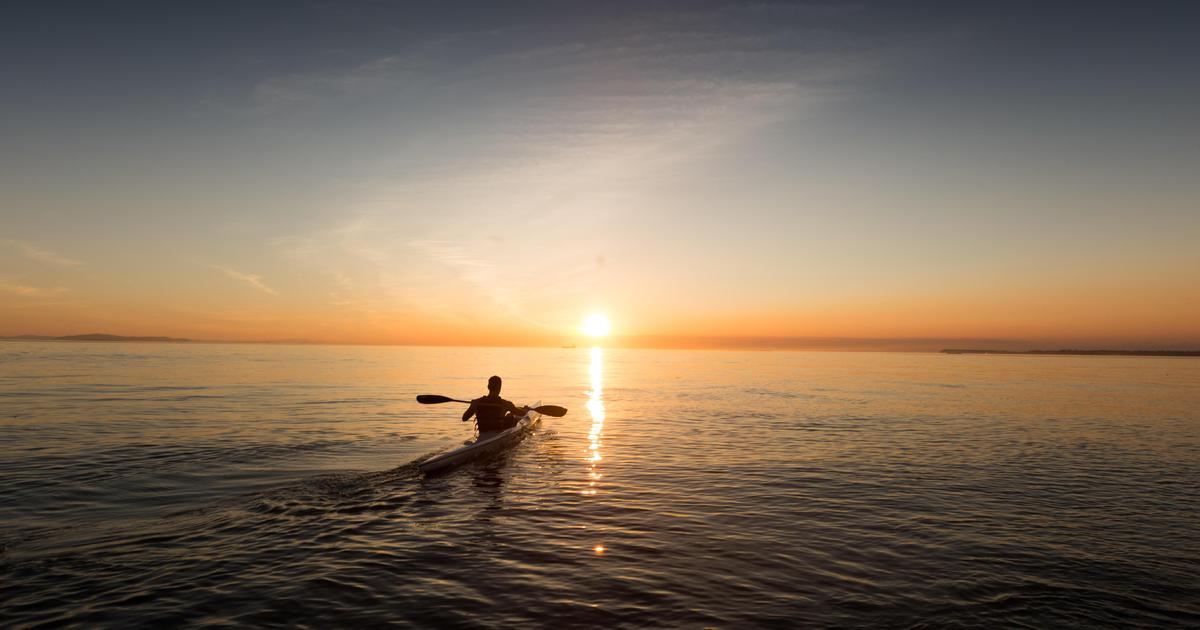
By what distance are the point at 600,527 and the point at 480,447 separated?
9882 mm

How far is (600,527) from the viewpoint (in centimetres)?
1430

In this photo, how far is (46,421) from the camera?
30188mm

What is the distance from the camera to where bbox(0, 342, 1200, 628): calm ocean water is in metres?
9.78

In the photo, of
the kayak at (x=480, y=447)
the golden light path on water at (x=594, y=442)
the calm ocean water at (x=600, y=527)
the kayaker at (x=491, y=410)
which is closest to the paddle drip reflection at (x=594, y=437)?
the golden light path on water at (x=594, y=442)

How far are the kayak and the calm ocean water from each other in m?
0.67

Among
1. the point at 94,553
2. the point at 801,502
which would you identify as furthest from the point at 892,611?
the point at 94,553

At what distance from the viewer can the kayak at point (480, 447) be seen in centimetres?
2023

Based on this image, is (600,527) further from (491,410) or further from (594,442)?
(594,442)

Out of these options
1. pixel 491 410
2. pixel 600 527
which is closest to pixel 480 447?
pixel 491 410

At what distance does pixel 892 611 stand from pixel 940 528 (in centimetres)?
577

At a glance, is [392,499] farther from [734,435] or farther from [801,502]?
[734,435]

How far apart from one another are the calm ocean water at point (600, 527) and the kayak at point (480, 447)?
671 mm

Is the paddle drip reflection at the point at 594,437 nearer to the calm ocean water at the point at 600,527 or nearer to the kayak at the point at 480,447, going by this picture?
the calm ocean water at the point at 600,527

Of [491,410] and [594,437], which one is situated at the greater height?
[491,410]
